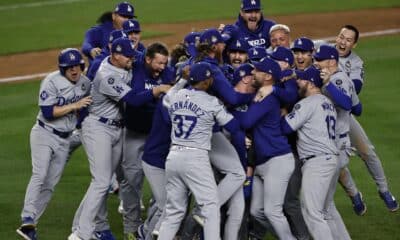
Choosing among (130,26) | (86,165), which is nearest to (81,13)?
(86,165)

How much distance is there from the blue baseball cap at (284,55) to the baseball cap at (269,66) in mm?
278

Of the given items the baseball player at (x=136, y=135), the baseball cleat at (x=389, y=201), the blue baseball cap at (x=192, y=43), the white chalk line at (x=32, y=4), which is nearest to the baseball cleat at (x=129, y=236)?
the baseball player at (x=136, y=135)

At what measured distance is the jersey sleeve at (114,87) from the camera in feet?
32.7

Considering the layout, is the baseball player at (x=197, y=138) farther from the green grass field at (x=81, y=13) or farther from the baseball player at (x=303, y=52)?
the green grass field at (x=81, y=13)

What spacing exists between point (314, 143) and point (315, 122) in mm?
192

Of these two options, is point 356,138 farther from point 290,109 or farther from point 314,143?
point 314,143

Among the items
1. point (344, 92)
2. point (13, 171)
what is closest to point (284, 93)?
point (344, 92)

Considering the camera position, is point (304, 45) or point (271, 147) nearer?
point (271, 147)

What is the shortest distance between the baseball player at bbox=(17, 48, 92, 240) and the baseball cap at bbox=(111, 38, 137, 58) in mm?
472

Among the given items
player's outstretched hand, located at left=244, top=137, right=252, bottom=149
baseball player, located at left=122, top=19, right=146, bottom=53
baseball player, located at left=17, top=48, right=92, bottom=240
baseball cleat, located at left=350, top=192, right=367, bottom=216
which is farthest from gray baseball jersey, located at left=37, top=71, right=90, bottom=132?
baseball cleat, located at left=350, top=192, right=367, bottom=216

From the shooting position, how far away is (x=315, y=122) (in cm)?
945

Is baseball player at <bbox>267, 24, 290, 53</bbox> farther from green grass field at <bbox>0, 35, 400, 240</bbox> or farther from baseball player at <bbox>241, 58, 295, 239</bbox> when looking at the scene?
green grass field at <bbox>0, 35, 400, 240</bbox>

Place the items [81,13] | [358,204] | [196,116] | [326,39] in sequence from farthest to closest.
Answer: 1. [81,13]
2. [326,39]
3. [358,204]
4. [196,116]

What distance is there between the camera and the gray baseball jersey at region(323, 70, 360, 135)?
971cm
